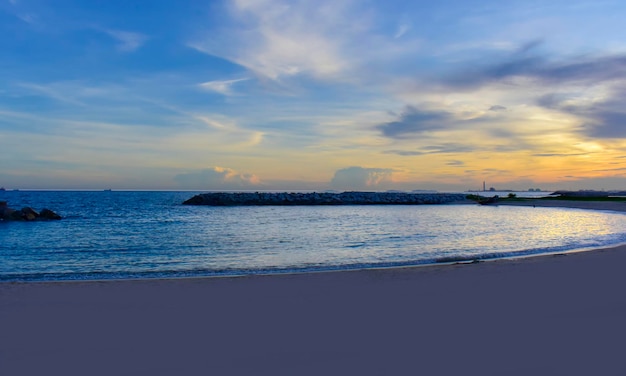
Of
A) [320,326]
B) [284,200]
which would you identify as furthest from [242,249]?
[284,200]

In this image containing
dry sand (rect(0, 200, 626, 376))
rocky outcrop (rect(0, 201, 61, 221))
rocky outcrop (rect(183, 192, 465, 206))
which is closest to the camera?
dry sand (rect(0, 200, 626, 376))

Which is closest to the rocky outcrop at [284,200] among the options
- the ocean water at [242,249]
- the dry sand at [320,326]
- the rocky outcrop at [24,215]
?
the rocky outcrop at [24,215]

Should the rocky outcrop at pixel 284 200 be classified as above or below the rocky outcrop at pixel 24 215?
above

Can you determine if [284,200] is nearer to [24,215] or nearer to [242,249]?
[24,215]

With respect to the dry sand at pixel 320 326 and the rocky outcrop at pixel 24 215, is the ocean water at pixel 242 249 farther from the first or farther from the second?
the rocky outcrop at pixel 24 215

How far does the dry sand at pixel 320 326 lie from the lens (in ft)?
16.9

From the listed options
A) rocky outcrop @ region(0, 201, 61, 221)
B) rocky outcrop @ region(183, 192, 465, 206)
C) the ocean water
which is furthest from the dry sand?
rocky outcrop @ region(183, 192, 465, 206)

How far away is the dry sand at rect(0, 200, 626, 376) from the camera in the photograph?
514cm

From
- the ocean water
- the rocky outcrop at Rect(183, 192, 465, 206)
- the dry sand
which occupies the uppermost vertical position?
the rocky outcrop at Rect(183, 192, 465, 206)

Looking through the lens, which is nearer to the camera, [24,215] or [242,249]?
[242,249]

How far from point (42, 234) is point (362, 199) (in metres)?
59.4

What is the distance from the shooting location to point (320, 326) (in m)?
6.72

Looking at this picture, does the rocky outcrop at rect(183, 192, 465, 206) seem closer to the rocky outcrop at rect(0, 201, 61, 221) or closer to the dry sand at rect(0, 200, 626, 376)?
the rocky outcrop at rect(0, 201, 61, 221)

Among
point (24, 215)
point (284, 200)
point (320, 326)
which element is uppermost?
point (284, 200)
